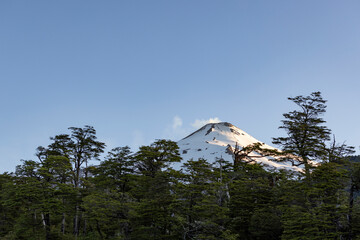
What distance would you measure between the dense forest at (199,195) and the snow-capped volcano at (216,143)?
251 feet

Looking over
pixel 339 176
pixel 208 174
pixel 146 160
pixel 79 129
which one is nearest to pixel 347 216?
pixel 339 176

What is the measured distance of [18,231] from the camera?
28.1m

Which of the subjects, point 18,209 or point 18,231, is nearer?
point 18,231

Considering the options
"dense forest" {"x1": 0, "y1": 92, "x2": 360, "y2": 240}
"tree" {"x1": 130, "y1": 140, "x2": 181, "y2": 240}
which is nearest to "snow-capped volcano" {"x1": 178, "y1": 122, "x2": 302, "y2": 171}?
"dense forest" {"x1": 0, "y1": 92, "x2": 360, "y2": 240}

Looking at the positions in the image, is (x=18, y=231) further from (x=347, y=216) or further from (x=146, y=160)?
(x=347, y=216)

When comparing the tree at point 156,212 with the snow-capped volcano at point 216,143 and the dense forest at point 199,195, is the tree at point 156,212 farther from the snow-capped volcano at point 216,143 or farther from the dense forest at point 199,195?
the snow-capped volcano at point 216,143

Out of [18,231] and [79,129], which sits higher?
[79,129]

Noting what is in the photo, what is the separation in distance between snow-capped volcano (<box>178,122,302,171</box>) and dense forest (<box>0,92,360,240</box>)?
7642cm

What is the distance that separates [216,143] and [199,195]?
10367 cm

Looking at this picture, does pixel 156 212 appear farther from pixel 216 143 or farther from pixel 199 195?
pixel 216 143

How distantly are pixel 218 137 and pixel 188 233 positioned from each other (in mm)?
113877

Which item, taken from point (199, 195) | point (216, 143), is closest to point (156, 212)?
point (199, 195)

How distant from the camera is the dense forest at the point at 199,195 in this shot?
1812 cm

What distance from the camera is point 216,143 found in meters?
124
